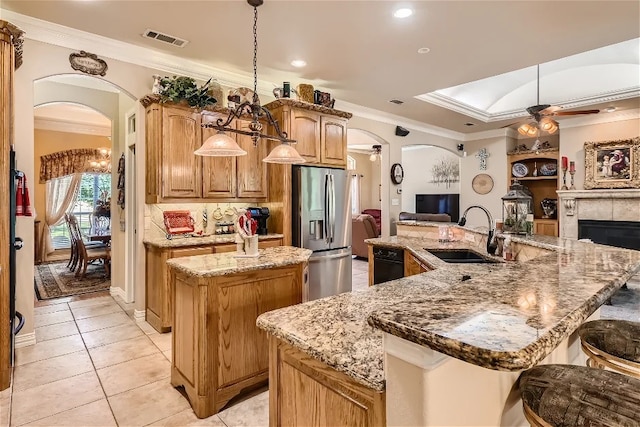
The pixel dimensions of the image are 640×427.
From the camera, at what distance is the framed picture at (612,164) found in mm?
5777

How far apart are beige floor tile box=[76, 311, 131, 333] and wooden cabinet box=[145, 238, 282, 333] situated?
1.12 ft

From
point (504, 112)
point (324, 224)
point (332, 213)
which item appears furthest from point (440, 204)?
point (324, 224)

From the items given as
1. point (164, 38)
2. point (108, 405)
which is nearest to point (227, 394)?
point (108, 405)

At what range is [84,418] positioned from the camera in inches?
82.0

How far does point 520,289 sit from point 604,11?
3230 mm

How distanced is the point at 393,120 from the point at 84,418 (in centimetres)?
586

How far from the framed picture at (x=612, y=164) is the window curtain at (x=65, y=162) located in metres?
9.71

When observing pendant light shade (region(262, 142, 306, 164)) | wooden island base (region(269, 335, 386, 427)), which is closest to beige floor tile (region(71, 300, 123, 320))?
pendant light shade (region(262, 142, 306, 164))

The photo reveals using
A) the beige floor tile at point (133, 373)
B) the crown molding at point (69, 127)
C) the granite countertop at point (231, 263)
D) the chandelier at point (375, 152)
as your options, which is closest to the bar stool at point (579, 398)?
the granite countertop at point (231, 263)

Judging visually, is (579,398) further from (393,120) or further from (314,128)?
(393,120)

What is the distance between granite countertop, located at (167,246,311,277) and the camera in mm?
2072

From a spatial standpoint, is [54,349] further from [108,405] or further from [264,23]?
[264,23]

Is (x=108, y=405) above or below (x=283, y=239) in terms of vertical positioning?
below

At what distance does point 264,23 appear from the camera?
3.04 m
